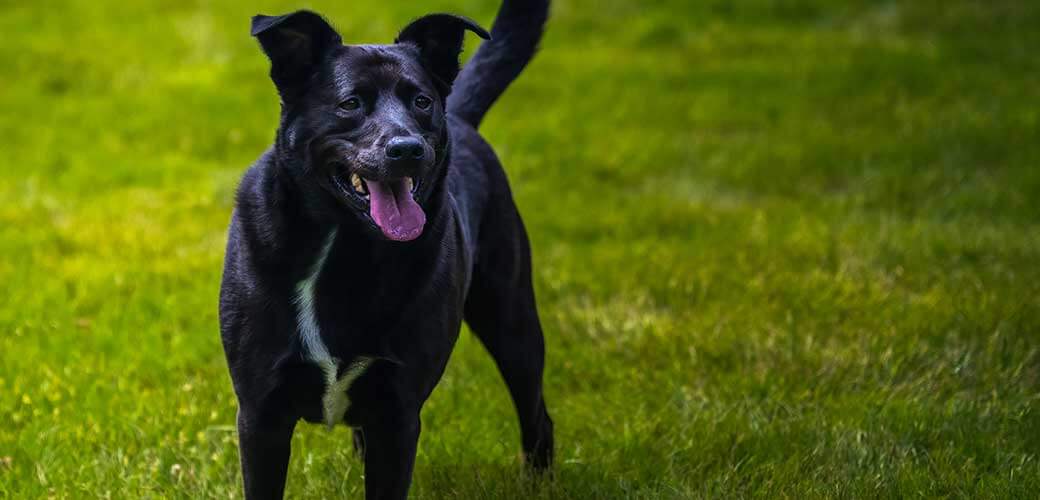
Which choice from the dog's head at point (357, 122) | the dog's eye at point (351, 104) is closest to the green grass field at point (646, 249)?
the dog's head at point (357, 122)

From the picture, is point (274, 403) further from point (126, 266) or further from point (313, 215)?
point (126, 266)

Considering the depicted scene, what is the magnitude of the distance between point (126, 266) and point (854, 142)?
4.56 metres

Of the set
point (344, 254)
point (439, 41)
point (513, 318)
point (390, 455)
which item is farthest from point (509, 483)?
point (439, 41)

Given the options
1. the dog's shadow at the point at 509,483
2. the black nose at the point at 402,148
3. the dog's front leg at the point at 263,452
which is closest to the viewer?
the black nose at the point at 402,148

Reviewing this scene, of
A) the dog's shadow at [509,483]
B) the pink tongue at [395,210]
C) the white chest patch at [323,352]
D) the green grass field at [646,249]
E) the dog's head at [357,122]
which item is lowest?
the green grass field at [646,249]

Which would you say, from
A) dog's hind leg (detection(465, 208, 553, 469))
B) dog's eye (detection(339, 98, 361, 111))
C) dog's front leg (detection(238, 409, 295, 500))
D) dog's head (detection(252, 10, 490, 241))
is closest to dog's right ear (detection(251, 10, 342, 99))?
dog's head (detection(252, 10, 490, 241))

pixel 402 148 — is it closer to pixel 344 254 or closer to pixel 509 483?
pixel 344 254

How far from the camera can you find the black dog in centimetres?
321

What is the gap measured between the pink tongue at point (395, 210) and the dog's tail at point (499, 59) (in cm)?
123

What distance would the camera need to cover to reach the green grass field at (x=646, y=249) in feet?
14.4

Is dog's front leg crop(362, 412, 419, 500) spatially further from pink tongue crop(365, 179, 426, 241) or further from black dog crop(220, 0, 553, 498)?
pink tongue crop(365, 179, 426, 241)

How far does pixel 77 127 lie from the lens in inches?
344

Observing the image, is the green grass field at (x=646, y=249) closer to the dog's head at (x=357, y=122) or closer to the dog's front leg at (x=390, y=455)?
the dog's front leg at (x=390, y=455)

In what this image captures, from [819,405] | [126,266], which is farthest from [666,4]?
[819,405]
